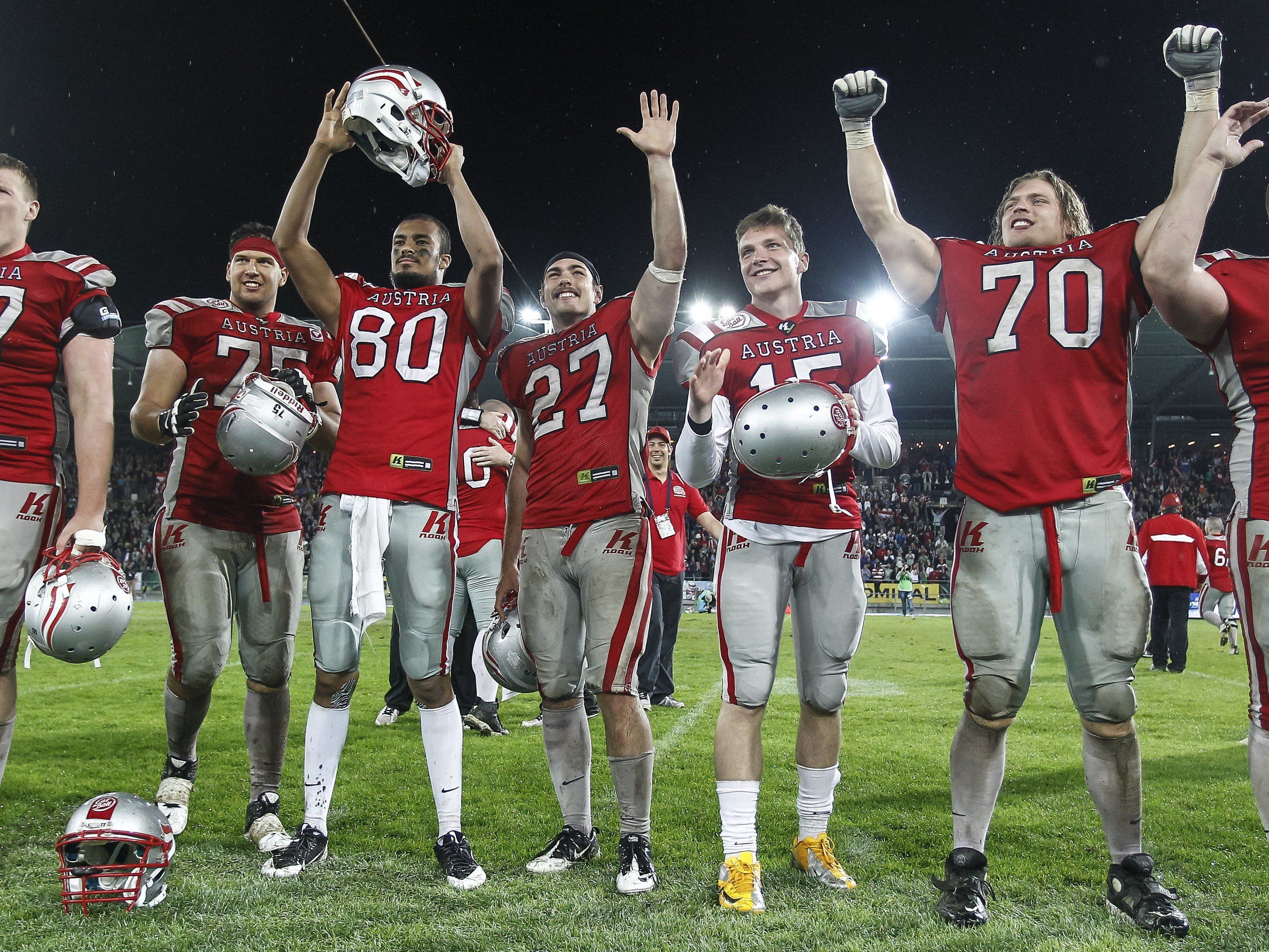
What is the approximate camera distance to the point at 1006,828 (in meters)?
4.04

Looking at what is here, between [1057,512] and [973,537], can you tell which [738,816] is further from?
[1057,512]

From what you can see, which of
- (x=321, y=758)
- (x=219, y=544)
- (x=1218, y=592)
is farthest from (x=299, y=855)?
(x=1218, y=592)

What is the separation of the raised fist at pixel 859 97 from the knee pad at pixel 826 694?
87.3 inches

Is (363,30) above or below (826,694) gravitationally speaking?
above

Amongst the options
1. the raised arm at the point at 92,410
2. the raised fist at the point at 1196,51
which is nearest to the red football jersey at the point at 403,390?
the raised arm at the point at 92,410

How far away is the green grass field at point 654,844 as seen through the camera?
2750mm

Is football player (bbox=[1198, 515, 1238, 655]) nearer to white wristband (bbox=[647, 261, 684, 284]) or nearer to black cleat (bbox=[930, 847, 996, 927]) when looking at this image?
black cleat (bbox=[930, 847, 996, 927])

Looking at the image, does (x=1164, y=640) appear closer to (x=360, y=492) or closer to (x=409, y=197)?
(x=360, y=492)

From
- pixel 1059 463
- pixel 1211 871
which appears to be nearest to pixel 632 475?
pixel 1059 463

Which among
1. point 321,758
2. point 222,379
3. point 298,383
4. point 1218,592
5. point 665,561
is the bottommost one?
point 321,758

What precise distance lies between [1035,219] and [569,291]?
1960mm

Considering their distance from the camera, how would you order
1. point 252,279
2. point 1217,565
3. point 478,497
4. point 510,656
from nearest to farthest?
point 510,656, point 252,279, point 478,497, point 1217,565

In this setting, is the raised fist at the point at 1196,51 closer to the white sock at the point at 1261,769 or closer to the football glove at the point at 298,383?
the white sock at the point at 1261,769

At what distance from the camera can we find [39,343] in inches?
138
